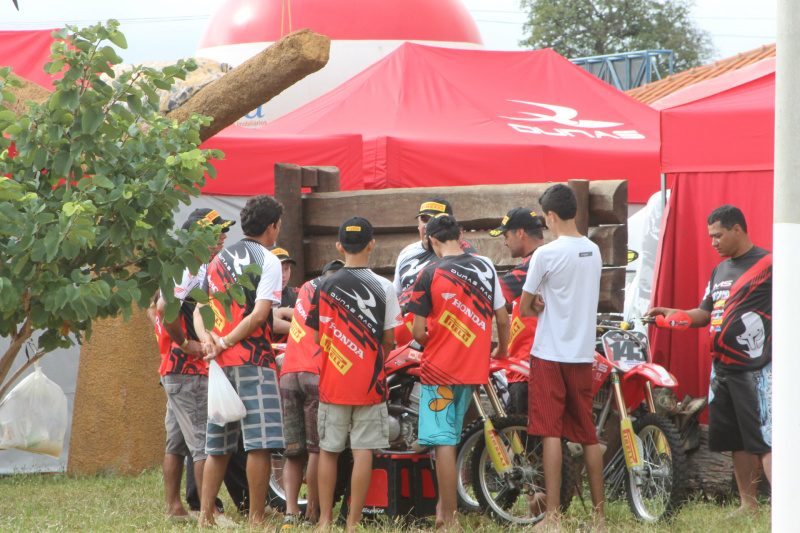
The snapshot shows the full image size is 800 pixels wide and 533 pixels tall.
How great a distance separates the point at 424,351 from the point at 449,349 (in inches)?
6.7

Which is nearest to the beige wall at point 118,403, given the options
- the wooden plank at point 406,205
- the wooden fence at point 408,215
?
the wooden fence at point 408,215

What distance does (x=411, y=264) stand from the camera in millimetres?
5785

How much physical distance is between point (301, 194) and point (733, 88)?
335 centimetres

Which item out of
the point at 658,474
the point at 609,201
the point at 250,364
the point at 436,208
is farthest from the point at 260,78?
the point at 658,474

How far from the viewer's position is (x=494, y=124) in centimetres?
925

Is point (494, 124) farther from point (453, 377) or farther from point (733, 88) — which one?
point (453, 377)

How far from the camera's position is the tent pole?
3.38 meters

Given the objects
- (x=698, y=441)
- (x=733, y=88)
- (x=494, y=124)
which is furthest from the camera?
(x=494, y=124)

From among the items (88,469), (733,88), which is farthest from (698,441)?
(88,469)

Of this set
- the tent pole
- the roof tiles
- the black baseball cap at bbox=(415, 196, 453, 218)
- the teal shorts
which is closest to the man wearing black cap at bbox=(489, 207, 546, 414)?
the black baseball cap at bbox=(415, 196, 453, 218)

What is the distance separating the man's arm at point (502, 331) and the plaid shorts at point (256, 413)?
1.29 meters

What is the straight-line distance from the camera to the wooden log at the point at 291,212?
7.22 m

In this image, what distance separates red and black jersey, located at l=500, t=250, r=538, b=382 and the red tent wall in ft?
16.3

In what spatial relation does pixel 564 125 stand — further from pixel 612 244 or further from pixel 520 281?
pixel 520 281
